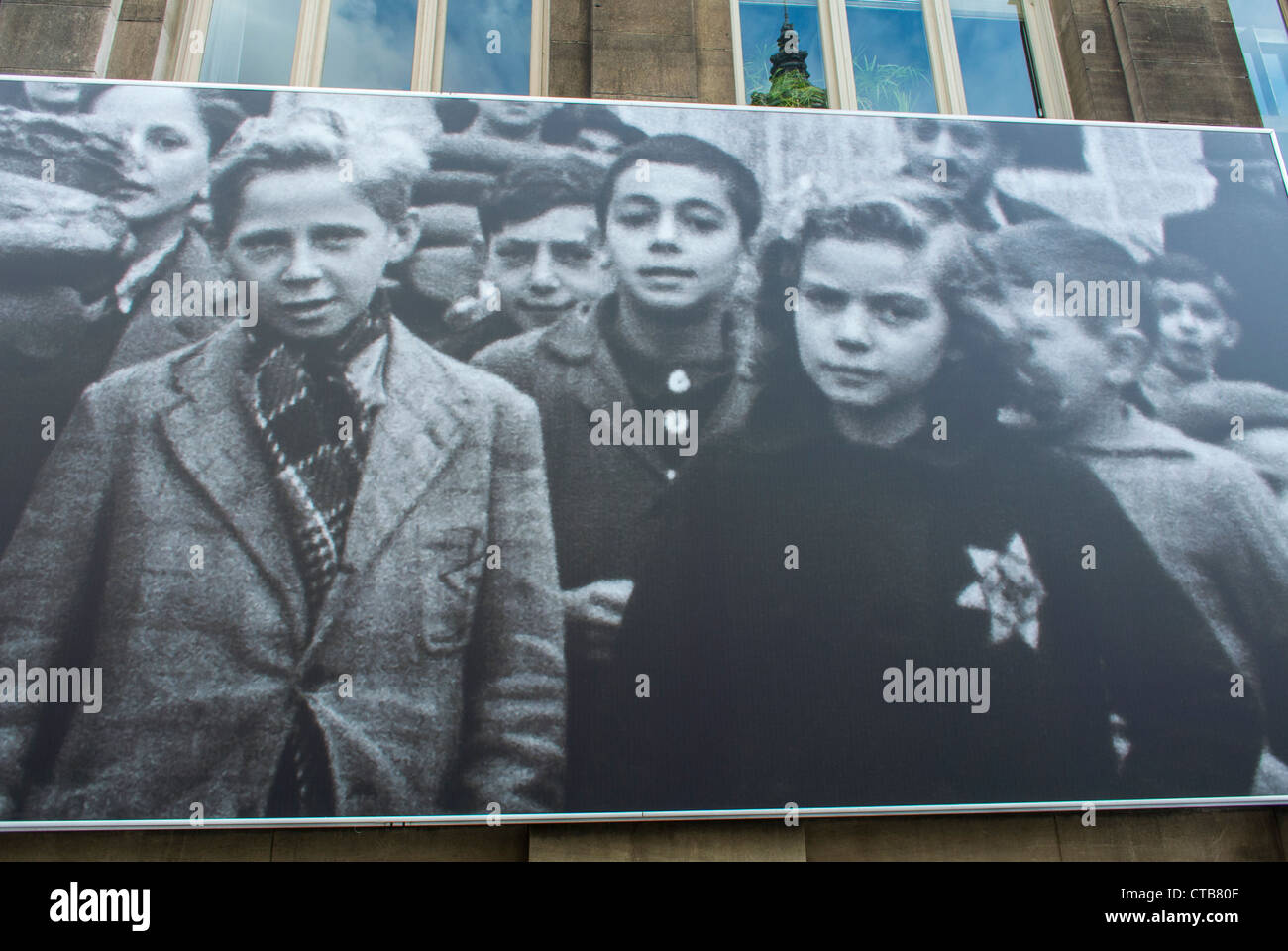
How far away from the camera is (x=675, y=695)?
5723 mm

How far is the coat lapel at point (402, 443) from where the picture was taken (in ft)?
19.3

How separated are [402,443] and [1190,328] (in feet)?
20.9

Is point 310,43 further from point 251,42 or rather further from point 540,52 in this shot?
point 540,52

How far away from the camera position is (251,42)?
8.20 metres

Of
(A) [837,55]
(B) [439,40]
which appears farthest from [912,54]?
Result: (B) [439,40]

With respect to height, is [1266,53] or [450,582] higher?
[1266,53]

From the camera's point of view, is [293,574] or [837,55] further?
[837,55]

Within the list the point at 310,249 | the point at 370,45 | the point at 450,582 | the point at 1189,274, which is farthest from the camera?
the point at 370,45

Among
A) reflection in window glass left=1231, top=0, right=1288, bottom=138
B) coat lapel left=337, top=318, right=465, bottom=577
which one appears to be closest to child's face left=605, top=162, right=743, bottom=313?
coat lapel left=337, top=318, right=465, bottom=577

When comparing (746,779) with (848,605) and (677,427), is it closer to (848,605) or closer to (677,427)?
(848,605)

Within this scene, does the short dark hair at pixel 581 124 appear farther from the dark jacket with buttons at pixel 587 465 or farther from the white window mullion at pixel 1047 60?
the white window mullion at pixel 1047 60

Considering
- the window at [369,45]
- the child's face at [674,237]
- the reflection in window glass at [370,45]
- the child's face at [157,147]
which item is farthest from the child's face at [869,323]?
the child's face at [157,147]
